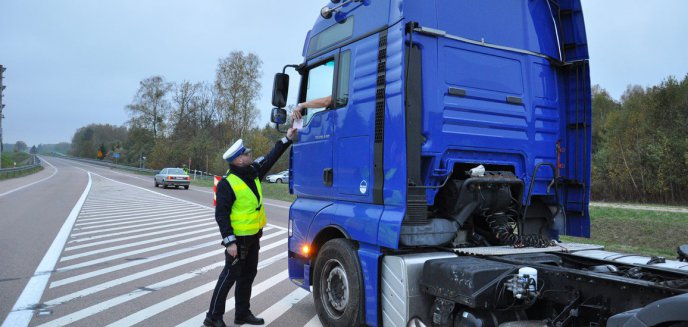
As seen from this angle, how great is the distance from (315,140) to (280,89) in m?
0.89

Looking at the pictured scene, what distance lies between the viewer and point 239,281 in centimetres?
492

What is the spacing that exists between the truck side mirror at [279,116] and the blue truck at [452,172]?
1.39 ft

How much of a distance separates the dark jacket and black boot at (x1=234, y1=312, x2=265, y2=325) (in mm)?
853

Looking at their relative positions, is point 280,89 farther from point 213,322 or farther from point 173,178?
point 173,178

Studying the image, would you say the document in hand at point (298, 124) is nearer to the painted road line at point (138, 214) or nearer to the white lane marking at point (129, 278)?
the white lane marking at point (129, 278)

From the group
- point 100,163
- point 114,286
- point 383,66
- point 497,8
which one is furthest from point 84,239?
point 100,163

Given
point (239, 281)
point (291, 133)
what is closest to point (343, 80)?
point (291, 133)

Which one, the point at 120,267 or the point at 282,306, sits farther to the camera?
the point at 120,267

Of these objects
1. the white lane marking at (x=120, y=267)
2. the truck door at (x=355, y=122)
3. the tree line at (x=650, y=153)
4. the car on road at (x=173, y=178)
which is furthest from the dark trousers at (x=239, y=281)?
the tree line at (x=650, y=153)

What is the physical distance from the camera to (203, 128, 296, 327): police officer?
4.69 m

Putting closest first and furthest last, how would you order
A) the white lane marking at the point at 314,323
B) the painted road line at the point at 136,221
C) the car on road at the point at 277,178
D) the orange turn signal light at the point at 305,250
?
the white lane marking at the point at 314,323 → the orange turn signal light at the point at 305,250 → the painted road line at the point at 136,221 → the car on road at the point at 277,178

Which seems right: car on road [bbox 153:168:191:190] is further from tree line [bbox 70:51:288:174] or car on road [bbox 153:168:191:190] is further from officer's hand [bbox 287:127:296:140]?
officer's hand [bbox 287:127:296:140]

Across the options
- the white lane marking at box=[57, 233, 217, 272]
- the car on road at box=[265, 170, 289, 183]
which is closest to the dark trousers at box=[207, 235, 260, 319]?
the white lane marking at box=[57, 233, 217, 272]

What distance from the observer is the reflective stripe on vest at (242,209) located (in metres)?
4.80
